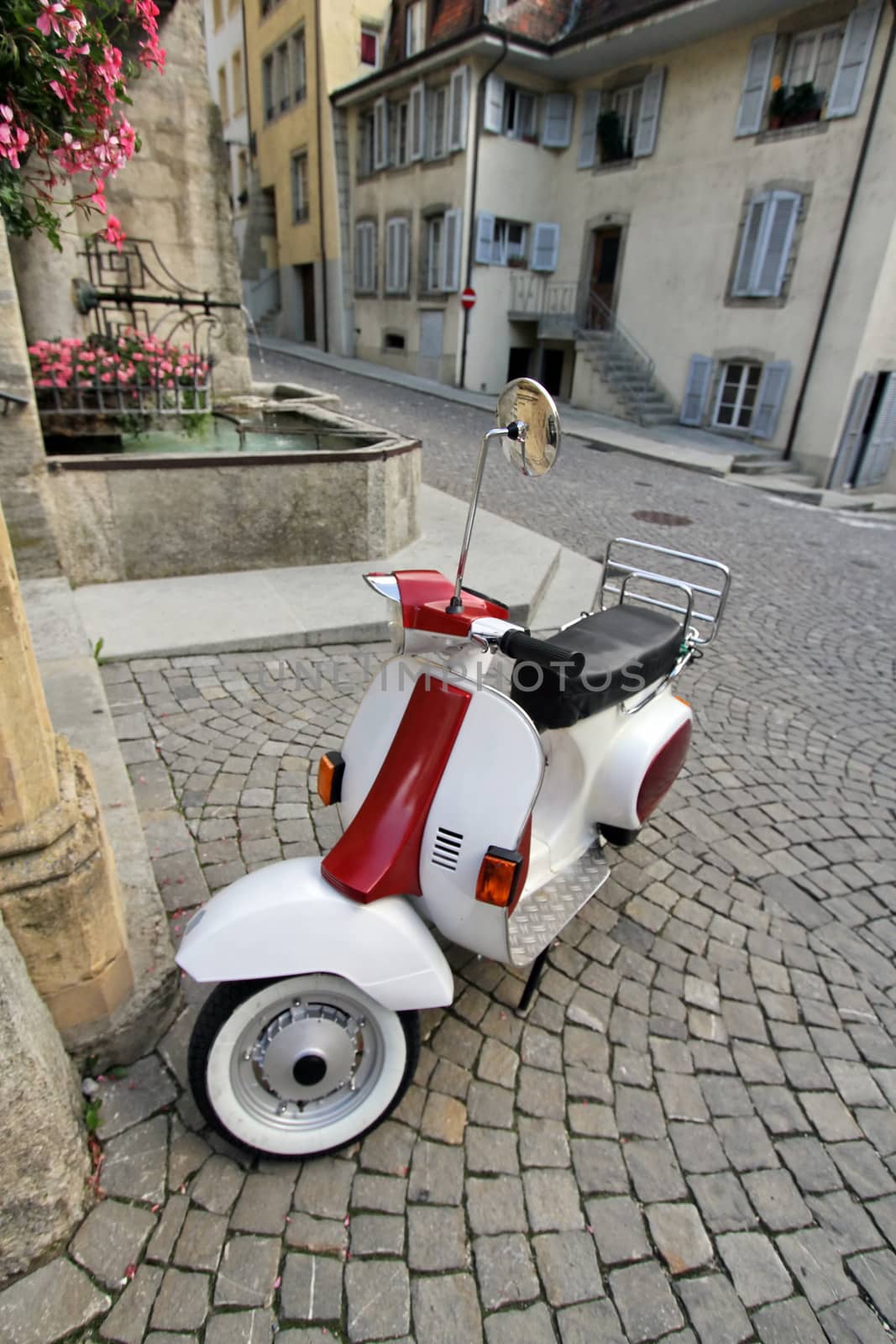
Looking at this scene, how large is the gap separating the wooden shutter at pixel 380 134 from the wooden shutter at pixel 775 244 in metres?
11.6

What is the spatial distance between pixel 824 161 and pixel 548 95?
8093mm

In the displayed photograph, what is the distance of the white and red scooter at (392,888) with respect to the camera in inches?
70.2

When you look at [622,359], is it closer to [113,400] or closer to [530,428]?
[113,400]

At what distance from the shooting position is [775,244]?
46.9 feet

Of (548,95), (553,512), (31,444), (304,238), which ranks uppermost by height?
(548,95)

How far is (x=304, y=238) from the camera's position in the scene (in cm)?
2489

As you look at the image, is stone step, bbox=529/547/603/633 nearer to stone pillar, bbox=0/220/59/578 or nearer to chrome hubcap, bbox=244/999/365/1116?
stone pillar, bbox=0/220/59/578

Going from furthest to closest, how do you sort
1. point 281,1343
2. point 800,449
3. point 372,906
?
point 800,449 → point 372,906 → point 281,1343

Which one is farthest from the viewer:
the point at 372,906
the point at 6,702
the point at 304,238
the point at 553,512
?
the point at 304,238

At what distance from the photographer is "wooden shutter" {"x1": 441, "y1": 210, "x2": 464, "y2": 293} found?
18.7 m

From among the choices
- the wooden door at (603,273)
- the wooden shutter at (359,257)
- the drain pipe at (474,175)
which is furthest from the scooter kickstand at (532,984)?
the wooden shutter at (359,257)

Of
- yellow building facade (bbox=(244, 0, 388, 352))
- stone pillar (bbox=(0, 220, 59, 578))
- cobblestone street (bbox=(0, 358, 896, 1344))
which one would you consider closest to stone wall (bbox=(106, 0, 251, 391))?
stone pillar (bbox=(0, 220, 59, 578))

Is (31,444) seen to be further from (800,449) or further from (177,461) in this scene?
(800,449)

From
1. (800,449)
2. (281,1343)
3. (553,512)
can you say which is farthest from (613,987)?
(800,449)
